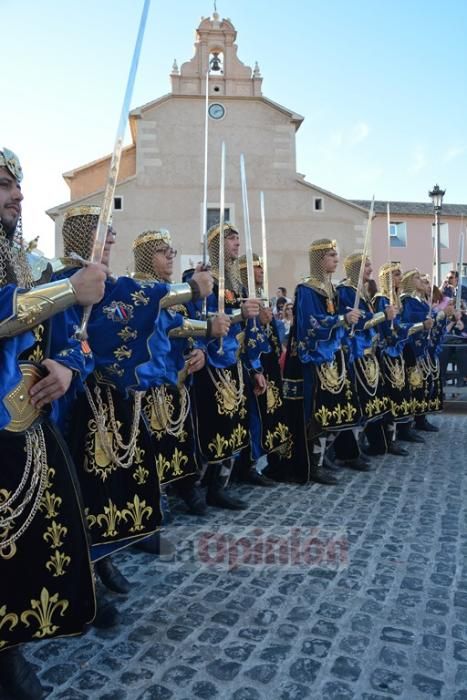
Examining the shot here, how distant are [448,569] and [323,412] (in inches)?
81.8

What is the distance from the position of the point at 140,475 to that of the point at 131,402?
0.38 m

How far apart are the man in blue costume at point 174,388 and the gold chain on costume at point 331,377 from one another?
150 cm

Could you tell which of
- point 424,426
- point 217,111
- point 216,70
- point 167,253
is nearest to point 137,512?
point 167,253

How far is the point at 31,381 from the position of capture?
6.75 feet

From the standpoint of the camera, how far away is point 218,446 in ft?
14.3

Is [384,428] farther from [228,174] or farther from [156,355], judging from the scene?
[228,174]

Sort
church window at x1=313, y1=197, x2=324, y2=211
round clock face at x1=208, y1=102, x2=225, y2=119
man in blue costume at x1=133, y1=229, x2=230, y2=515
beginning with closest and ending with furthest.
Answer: man in blue costume at x1=133, y1=229, x2=230, y2=515 → church window at x1=313, y1=197, x2=324, y2=211 → round clock face at x1=208, y1=102, x2=225, y2=119

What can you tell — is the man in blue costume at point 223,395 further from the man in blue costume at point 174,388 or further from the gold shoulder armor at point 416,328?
the gold shoulder armor at point 416,328

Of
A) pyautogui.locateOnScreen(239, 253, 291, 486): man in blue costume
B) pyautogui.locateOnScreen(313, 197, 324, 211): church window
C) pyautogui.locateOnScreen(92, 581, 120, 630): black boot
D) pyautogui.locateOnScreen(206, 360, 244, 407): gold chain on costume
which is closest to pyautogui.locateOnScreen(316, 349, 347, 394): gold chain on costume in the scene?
pyautogui.locateOnScreen(239, 253, 291, 486): man in blue costume

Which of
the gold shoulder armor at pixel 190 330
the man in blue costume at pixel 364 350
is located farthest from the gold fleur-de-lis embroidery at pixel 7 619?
the man in blue costume at pixel 364 350

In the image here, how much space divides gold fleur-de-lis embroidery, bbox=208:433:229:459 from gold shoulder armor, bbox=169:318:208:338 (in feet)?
3.02

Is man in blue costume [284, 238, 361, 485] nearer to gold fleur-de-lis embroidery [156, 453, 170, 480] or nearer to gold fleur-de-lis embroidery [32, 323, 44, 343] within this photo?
gold fleur-de-lis embroidery [156, 453, 170, 480]

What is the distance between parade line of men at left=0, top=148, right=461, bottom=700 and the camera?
1990mm

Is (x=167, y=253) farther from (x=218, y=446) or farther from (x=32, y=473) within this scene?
(x=32, y=473)
